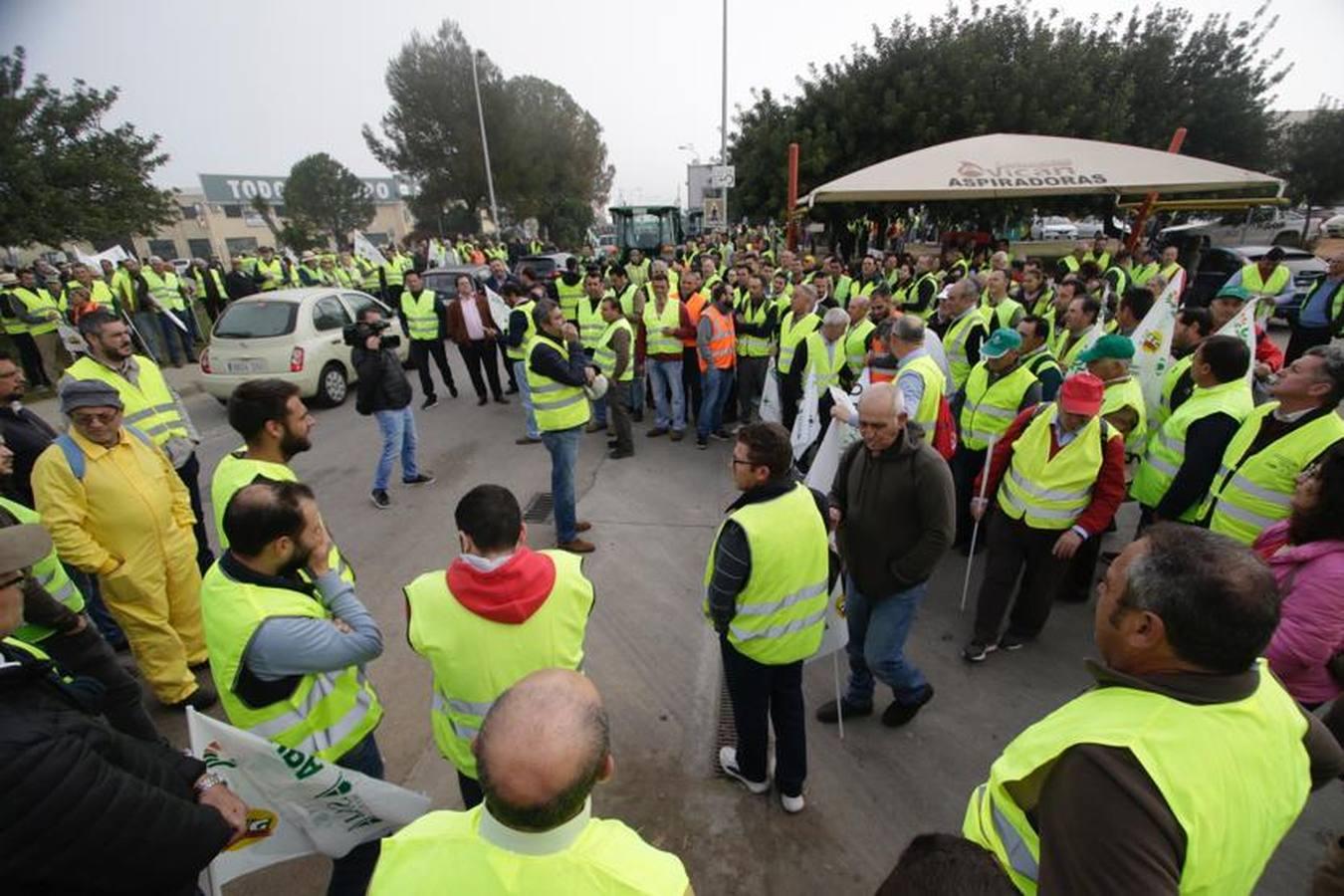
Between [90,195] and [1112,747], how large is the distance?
68.8 feet

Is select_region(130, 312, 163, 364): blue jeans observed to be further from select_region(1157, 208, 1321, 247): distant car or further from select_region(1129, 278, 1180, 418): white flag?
select_region(1157, 208, 1321, 247): distant car

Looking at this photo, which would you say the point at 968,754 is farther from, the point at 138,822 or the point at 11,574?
the point at 11,574

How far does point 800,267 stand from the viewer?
11.2 metres

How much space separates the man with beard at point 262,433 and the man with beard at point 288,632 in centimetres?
72

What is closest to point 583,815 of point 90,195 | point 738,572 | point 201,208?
point 738,572

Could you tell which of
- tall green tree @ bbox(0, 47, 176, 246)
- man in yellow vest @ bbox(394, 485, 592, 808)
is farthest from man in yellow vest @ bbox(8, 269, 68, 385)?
man in yellow vest @ bbox(394, 485, 592, 808)

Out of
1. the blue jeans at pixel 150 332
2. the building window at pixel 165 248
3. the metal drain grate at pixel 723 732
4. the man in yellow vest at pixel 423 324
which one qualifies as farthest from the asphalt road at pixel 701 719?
the building window at pixel 165 248

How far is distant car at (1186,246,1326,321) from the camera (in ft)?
39.4

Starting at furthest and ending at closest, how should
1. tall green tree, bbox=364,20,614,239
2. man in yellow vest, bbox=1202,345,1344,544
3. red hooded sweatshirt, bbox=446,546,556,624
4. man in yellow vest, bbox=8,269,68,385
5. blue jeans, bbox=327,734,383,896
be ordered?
tall green tree, bbox=364,20,614,239, man in yellow vest, bbox=8,269,68,385, man in yellow vest, bbox=1202,345,1344,544, blue jeans, bbox=327,734,383,896, red hooded sweatshirt, bbox=446,546,556,624

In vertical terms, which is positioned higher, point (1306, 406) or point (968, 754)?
point (1306, 406)

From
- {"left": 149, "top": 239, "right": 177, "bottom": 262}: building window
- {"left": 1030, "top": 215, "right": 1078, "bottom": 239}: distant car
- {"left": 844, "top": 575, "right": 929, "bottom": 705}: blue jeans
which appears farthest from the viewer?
{"left": 149, "top": 239, "right": 177, "bottom": 262}: building window

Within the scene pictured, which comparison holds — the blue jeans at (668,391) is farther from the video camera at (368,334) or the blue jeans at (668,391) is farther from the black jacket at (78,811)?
the black jacket at (78,811)

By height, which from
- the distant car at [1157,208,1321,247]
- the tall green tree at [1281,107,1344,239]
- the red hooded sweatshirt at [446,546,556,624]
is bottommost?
the red hooded sweatshirt at [446,546,556,624]

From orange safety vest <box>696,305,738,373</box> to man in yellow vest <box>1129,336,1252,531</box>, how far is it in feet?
14.5
